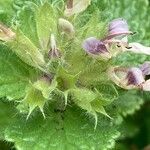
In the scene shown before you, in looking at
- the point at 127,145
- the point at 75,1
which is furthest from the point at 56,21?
the point at 127,145

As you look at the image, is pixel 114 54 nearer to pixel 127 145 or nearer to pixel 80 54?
pixel 80 54

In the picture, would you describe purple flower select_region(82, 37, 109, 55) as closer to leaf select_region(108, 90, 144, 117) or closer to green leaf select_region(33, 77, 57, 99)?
green leaf select_region(33, 77, 57, 99)

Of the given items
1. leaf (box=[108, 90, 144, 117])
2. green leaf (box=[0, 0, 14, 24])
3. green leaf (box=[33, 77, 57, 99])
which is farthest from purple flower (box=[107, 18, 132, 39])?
leaf (box=[108, 90, 144, 117])

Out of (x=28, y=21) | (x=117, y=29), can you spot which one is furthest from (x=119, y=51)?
(x=28, y=21)

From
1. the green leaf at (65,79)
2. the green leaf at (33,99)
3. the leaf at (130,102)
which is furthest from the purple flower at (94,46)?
the leaf at (130,102)

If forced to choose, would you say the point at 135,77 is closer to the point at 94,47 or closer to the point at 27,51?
the point at 94,47

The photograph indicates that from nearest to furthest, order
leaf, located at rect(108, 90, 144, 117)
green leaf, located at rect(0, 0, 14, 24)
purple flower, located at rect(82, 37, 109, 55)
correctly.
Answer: purple flower, located at rect(82, 37, 109, 55)
green leaf, located at rect(0, 0, 14, 24)
leaf, located at rect(108, 90, 144, 117)
